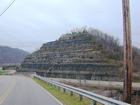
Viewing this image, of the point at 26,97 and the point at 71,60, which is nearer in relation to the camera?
the point at 26,97

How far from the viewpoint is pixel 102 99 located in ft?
31.0

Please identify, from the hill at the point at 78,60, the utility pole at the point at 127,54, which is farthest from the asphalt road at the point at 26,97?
the hill at the point at 78,60

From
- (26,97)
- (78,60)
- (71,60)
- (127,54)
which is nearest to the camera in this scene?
(127,54)

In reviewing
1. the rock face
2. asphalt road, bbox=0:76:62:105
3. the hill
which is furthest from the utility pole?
the rock face

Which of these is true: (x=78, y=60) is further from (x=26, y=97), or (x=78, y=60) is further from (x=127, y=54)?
(x=127, y=54)

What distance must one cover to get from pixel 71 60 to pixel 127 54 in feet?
191

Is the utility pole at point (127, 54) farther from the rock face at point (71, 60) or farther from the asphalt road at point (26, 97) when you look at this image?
the rock face at point (71, 60)

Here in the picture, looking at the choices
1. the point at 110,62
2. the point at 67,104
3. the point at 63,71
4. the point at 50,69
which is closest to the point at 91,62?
the point at 110,62

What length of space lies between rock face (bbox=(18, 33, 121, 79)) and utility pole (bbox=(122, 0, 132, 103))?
45.1m

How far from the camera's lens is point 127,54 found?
9.23m

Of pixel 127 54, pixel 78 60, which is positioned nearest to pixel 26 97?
pixel 127 54

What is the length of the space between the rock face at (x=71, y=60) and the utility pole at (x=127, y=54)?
45075 mm

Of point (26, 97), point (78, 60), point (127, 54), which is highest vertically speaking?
point (78, 60)

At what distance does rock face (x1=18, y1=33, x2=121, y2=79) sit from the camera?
191 ft
